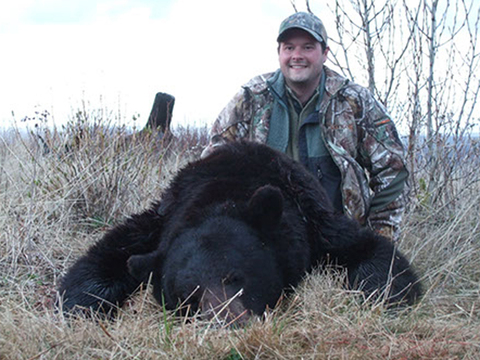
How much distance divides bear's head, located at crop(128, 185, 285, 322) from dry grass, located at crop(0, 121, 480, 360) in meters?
0.11

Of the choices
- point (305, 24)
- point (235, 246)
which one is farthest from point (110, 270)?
point (305, 24)

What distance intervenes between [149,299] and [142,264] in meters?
0.37

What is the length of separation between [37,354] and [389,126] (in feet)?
10.6

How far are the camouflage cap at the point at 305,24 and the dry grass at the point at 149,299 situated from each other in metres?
1.55

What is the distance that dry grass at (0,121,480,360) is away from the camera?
2.38 m

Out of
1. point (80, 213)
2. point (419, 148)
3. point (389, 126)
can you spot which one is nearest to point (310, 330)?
point (389, 126)

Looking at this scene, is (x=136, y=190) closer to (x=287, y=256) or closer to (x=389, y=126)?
(x=389, y=126)

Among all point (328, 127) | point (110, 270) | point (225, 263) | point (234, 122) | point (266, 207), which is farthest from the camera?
point (234, 122)

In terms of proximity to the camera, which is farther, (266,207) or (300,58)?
(300,58)

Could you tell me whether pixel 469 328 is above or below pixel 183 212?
below

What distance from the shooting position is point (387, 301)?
3223 mm

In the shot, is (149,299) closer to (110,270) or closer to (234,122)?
(110,270)

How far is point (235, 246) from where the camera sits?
2932 millimetres

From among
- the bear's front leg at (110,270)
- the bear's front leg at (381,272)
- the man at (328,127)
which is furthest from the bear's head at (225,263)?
the man at (328,127)
